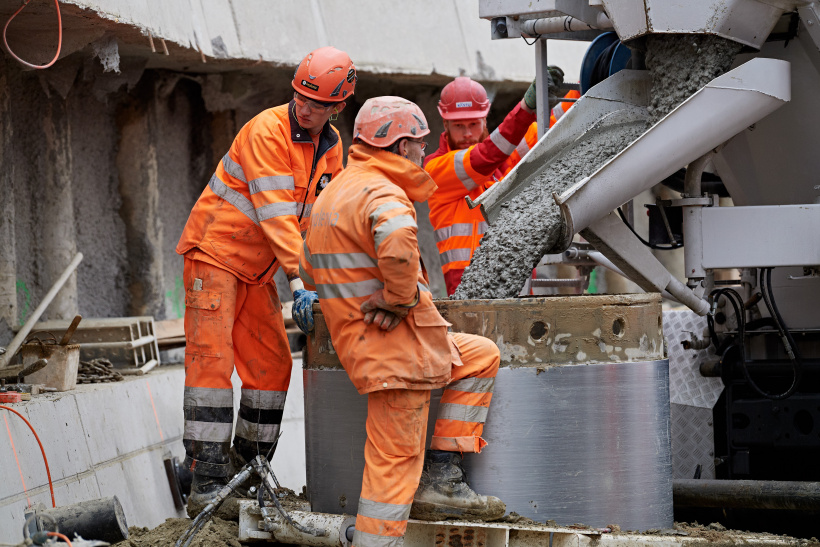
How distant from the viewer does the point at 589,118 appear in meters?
4.29

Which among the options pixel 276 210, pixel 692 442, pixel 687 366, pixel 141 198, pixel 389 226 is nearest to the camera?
pixel 389 226

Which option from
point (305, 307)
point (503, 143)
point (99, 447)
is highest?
point (503, 143)

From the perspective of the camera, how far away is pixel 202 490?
14.1 feet

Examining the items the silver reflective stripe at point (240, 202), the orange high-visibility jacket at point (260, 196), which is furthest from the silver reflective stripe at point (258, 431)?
the silver reflective stripe at point (240, 202)

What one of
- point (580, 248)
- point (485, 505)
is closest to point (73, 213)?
point (580, 248)

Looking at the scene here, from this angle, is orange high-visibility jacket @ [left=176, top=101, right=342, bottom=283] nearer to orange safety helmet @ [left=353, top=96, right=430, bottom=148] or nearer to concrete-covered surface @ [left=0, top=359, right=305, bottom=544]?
orange safety helmet @ [left=353, top=96, right=430, bottom=148]

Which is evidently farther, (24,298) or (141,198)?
(141,198)

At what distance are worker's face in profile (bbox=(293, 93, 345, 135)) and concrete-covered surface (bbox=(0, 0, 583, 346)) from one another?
4.61 ft

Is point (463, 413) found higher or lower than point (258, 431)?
higher

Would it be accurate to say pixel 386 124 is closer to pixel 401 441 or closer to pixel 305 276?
pixel 305 276

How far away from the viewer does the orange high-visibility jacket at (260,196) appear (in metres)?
4.14

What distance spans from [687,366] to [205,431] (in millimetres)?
2179

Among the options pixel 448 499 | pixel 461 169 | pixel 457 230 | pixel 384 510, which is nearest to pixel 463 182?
pixel 461 169

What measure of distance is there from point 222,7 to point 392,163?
3.71 meters
